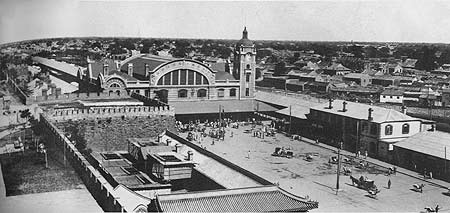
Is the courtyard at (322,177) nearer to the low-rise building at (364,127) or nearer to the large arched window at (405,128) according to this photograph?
the low-rise building at (364,127)

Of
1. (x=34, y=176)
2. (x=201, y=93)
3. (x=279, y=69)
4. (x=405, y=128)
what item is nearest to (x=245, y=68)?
(x=201, y=93)

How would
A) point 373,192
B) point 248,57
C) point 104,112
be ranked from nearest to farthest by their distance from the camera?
point 373,192
point 104,112
point 248,57

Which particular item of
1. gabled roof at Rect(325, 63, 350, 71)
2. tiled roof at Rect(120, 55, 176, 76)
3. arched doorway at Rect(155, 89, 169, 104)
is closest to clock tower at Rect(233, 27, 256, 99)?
tiled roof at Rect(120, 55, 176, 76)

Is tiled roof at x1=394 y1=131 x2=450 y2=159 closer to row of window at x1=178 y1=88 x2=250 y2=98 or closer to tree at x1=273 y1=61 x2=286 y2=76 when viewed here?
row of window at x1=178 y1=88 x2=250 y2=98

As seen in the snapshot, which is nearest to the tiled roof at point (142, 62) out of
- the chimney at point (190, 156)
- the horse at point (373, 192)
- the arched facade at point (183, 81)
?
the arched facade at point (183, 81)

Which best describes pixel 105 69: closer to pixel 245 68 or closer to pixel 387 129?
pixel 245 68

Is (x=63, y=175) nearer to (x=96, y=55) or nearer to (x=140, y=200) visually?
(x=140, y=200)
